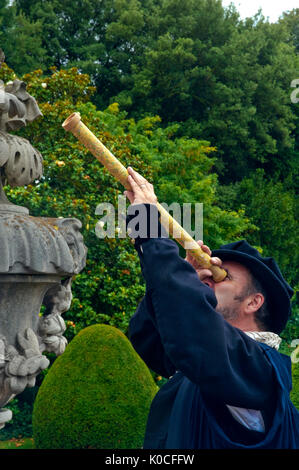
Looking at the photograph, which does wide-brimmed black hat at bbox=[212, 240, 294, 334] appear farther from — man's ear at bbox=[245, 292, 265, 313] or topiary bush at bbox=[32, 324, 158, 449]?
topiary bush at bbox=[32, 324, 158, 449]

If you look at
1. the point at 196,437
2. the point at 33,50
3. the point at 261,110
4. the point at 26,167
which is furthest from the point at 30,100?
the point at 261,110

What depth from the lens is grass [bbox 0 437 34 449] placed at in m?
8.90

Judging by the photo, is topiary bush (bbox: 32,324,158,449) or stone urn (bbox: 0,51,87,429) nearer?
stone urn (bbox: 0,51,87,429)

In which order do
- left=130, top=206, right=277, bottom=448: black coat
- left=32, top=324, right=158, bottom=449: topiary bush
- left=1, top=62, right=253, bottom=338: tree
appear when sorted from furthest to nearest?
left=1, top=62, right=253, bottom=338: tree
left=32, top=324, right=158, bottom=449: topiary bush
left=130, top=206, right=277, bottom=448: black coat

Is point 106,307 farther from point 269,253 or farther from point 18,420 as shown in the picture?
point 269,253

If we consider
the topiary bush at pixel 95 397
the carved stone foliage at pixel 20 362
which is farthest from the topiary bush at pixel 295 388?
the carved stone foliage at pixel 20 362

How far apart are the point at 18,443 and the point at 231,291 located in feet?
26.5

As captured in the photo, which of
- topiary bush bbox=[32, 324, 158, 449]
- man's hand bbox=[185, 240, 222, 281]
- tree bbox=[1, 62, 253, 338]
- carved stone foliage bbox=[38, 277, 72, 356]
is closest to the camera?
man's hand bbox=[185, 240, 222, 281]

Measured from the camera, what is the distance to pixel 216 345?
5.91ft

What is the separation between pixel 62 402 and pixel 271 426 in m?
4.87

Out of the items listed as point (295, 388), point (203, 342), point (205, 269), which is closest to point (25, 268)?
point (205, 269)

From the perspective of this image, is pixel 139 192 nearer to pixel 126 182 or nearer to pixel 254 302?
pixel 126 182

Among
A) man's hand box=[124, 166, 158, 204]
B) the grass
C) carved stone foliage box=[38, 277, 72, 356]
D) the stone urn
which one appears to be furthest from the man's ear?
the grass

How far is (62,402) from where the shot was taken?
21.2ft
